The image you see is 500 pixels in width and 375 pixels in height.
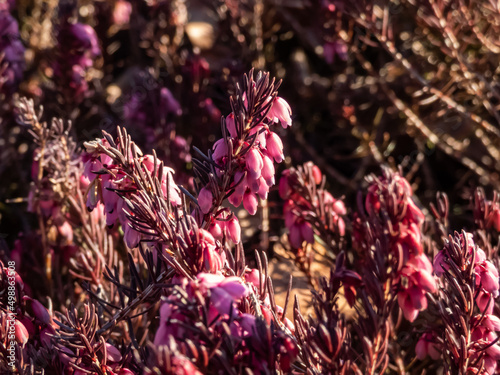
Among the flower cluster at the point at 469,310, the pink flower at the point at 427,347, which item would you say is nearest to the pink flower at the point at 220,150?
the flower cluster at the point at 469,310

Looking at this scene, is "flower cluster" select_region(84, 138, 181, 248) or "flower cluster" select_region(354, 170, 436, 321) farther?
"flower cluster" select_region(354, 170, 436, 321)

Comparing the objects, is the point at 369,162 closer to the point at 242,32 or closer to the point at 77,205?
the point at 242,32

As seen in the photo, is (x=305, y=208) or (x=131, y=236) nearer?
(x=131, y=236)

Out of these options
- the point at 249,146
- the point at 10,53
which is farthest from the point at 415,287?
the point at 10,53

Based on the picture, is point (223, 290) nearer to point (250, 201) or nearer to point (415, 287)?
point (250, 201)

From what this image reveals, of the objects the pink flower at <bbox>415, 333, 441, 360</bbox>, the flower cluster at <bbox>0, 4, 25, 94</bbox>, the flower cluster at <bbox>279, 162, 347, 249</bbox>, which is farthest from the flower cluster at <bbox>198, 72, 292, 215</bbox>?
the flower cluster at <bbox>0, 4, 25, 94</bbox>

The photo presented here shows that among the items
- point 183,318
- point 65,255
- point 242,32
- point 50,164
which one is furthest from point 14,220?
point 183,318

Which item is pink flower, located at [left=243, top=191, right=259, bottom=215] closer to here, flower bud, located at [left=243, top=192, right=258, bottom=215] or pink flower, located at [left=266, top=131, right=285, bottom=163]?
flower bud, located at [left=243, top=192, right=258, bottom=215]

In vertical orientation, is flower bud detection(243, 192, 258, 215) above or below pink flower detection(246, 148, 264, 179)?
below

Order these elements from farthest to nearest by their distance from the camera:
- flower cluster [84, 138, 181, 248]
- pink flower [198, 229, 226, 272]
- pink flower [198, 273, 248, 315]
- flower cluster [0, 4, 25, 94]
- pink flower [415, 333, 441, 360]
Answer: flower cluster [0, 4, 25, 94] < pink flower [415, 333, 441, 360] < flower cluster [84, 138, 181, 248] < pink flower [198, 229, 226, 272] < pink flower [198, 273, 248, 315]
